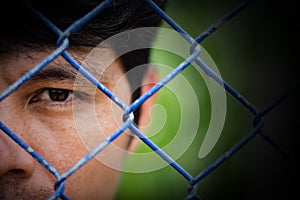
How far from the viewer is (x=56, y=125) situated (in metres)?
0.98

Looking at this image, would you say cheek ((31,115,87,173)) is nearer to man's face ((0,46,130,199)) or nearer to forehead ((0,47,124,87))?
man's face ((0,46,130,199))

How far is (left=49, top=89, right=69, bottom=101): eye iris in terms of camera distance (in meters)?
1.01

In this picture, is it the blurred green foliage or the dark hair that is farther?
the blurred green foliage

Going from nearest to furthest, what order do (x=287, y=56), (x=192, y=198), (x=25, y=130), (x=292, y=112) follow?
1. (x=192, y=198)
2. (x=25, y=130)
3. (x=292, y=112)
4. (x=287, y=56)

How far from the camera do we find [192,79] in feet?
7.79

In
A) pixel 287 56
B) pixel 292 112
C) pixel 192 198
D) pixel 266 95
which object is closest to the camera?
pixel 192 198

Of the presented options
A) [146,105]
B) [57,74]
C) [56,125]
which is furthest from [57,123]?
[146,105]

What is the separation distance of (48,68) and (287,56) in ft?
5.41

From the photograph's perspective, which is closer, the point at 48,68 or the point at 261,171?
the point at 48,68

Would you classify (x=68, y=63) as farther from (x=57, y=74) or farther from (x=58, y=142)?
(x=58, y=142)

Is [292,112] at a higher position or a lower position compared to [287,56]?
lower

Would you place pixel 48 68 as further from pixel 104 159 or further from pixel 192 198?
pixel 192 198

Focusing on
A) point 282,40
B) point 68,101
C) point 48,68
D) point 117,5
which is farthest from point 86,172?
point 282,40

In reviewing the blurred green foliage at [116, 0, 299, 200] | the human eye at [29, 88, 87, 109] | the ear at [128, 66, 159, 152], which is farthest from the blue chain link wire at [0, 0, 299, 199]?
the blurred green foliage at [116, 0, 299, 200]
